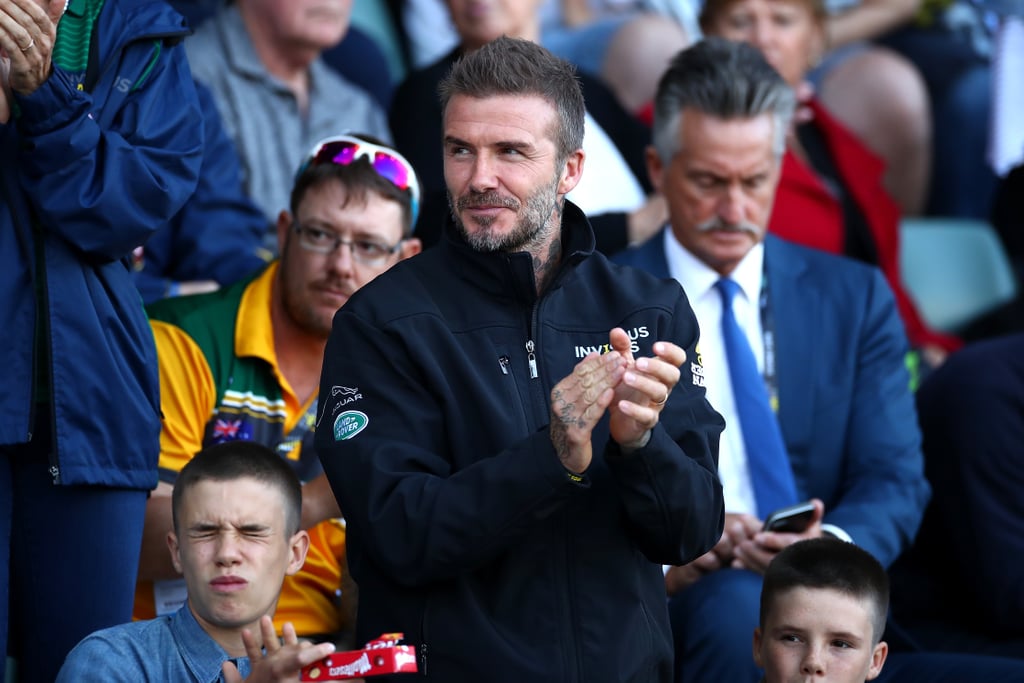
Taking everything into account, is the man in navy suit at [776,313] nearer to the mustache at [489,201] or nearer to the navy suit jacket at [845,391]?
the navy suit jacket at [845,391]

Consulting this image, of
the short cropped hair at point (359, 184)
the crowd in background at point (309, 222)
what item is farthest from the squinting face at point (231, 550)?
the short cropped hair at point (359, 184)

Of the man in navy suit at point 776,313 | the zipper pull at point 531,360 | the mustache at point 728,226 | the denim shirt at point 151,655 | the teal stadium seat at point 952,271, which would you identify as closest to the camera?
the zipper pull at point 531,360

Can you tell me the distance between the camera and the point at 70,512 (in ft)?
9.02

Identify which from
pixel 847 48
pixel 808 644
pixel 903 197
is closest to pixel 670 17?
pixel 847 48

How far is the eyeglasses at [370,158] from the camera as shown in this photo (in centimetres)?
362

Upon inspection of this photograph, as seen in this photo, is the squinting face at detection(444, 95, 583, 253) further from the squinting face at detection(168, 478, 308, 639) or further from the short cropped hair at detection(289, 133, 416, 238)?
the short cropped hair at detection(289, 133, 416, 238)

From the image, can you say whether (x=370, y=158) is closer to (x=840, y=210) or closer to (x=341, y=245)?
(x=341, y=245)

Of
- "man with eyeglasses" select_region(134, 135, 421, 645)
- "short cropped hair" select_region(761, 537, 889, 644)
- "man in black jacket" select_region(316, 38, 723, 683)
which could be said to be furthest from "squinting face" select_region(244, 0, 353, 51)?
"short cropped hair" select_region(761, 537, 889, 644)

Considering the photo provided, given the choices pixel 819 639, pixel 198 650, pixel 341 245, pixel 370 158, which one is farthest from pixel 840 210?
pixel 198 650

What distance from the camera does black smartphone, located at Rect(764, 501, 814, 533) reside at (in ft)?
11.0

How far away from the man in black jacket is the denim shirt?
1.22ft

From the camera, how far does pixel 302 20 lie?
15.4 ft

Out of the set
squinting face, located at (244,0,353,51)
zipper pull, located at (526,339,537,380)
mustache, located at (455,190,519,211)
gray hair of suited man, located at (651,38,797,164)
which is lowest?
zipper pull, located at (526,339,537,380)

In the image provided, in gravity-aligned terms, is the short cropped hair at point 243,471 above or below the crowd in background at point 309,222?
below
